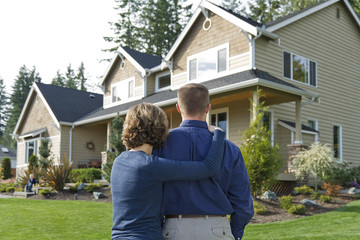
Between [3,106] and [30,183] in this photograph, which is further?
[3,106]

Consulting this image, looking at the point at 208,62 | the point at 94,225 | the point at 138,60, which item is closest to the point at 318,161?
the point at 208,62

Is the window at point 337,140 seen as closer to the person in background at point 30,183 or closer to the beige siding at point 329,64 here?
the beige siding at point 329,64

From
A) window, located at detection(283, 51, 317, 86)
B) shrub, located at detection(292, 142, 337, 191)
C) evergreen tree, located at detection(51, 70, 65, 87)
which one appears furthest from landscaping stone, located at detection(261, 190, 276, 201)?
evergreen tree, located at detection(51, 70, 65, 87)

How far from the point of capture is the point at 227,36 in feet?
49.2

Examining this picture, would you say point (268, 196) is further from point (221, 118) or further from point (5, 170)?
point (5, 170)

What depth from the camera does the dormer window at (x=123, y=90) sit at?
2073cm

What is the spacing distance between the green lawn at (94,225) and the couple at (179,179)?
4608mm

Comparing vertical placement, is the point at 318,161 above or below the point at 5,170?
above

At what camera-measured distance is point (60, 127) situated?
21484mm

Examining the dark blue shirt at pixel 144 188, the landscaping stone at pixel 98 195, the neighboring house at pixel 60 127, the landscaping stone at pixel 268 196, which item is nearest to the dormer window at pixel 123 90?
the neighboring house at pixel 60 127

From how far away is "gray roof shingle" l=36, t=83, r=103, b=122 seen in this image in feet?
73.5

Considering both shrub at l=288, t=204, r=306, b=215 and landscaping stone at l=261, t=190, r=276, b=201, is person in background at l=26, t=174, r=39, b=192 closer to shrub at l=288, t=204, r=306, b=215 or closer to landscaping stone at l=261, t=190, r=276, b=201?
landscaping stone at l=261, t=190, r=276, b=201

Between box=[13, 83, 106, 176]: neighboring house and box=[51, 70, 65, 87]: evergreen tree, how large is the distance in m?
35.3

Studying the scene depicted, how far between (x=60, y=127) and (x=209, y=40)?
10426 mm
